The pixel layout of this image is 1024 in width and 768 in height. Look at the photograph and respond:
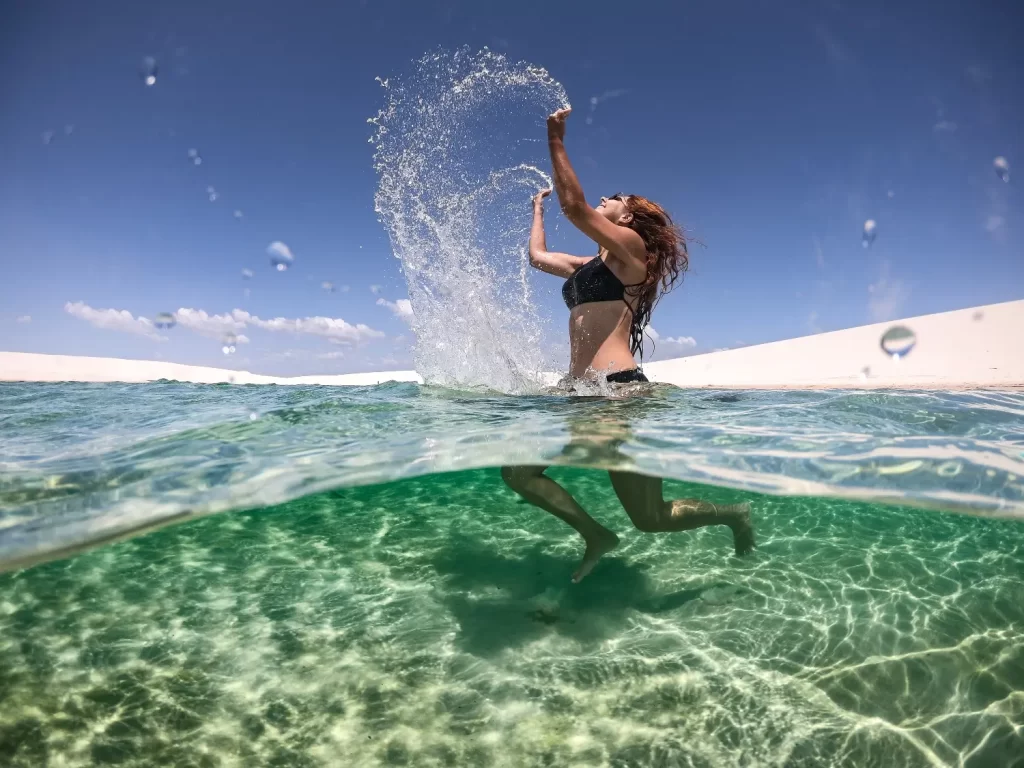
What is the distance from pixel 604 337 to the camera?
4.37 metres

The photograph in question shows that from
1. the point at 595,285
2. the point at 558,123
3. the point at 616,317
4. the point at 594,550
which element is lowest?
the point at 594,550

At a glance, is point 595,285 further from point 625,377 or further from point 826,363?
point 826,363

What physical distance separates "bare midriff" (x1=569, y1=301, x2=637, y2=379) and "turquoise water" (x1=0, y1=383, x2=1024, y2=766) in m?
0.40

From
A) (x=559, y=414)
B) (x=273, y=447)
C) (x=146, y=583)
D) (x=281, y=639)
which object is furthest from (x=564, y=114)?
(x=146, y=583)

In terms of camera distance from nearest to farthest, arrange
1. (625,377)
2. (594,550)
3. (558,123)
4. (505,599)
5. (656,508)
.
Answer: (558,123), (656,508), (505,599), (594,550), (625,377)

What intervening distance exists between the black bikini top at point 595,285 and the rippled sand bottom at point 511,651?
223cm

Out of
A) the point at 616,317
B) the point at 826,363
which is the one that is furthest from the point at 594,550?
the point at 826,363

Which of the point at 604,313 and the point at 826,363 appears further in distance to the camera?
the point at 826,363

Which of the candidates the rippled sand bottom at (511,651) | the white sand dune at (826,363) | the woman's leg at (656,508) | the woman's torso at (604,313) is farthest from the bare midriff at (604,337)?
the white sand dune at (826,363)

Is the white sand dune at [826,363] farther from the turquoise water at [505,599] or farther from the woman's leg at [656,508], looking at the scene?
the woman's leg at [656,508]

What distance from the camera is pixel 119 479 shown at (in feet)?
11.9

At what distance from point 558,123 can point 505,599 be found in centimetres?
337

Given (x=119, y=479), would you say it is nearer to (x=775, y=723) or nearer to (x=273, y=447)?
(x=273, y=447)

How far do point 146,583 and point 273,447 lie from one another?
4.51 feet
